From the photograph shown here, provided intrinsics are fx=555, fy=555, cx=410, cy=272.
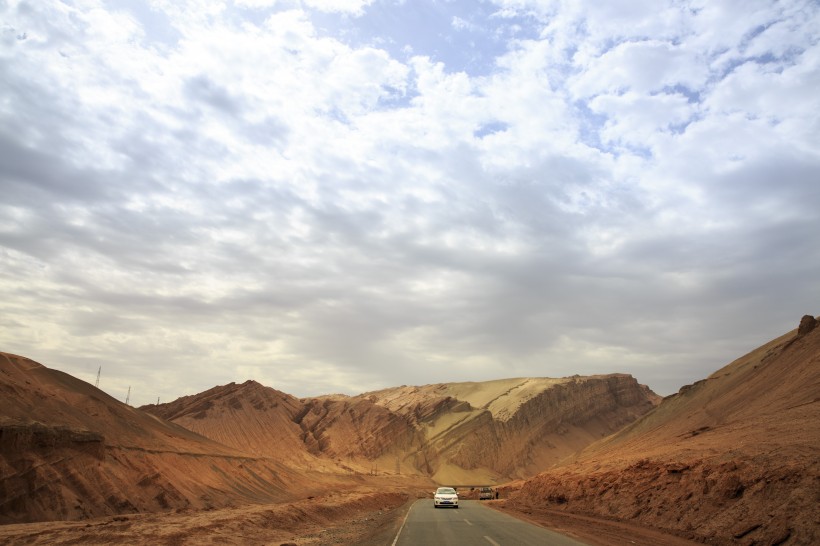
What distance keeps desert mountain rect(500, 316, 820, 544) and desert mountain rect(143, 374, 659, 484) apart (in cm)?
5449

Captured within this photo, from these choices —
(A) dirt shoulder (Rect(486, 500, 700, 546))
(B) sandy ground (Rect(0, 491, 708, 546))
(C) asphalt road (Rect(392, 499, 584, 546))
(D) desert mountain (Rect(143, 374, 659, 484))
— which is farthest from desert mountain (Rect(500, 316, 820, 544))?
(D) desert mountain (Rect(143, 374, 659, 484))

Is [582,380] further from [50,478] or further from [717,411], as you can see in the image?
[50,478]

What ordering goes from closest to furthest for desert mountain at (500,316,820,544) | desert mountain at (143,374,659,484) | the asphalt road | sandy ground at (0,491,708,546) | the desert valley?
desert mountain at (500,316,820,544)
the asphalt road
sandy ground at (0,491,708,546)
the desert valley
desert mountain at (143,374,659,484)

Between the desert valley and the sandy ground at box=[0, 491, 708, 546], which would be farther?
the desert valley

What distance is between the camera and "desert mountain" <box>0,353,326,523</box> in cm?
2598

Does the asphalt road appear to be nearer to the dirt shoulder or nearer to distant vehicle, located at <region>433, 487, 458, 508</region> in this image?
the dirt shoulder

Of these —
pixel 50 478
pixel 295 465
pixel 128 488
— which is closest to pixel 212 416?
pixel 295 465

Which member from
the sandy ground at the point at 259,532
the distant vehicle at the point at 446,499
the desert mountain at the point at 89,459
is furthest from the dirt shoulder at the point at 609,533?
the desert mountain at the point at 89,459

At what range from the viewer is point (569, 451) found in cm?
11625

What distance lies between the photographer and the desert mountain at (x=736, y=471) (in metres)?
16.3

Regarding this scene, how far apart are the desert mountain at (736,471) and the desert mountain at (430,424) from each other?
54486 millimetres

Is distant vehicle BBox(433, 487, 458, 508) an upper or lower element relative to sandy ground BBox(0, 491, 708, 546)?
lower

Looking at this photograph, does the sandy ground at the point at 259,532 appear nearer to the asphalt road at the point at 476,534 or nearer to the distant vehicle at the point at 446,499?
the asphalt road at the point at 476,534

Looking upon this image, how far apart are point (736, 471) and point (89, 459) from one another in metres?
31.5
